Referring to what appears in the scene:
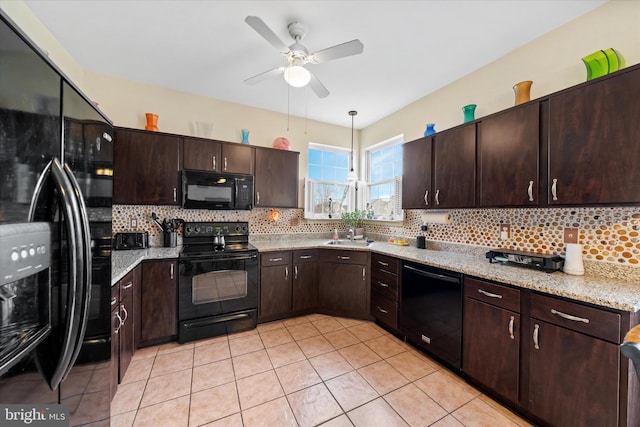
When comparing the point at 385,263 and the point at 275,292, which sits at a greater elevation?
the point at 385,263

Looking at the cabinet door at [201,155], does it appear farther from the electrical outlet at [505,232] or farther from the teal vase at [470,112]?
the electrical outlet at [505,232]

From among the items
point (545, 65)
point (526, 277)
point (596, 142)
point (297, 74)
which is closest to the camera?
point (596, 142)

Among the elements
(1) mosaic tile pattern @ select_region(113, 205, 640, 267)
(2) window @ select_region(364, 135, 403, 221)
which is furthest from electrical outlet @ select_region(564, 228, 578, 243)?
(2) window @ select_region(364, 135, 403, 221)

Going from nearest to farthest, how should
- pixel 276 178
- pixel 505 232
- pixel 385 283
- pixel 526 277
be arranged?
pixel 526 277, pixel 505 232, pixel 385 283, pixel 276 178

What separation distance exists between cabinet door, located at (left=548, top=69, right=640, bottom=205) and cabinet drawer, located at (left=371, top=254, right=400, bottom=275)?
1.35 metres

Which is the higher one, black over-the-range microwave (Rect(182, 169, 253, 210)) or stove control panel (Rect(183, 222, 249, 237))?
black over-the-range microwave (Rect(182, 169, 253, 210))

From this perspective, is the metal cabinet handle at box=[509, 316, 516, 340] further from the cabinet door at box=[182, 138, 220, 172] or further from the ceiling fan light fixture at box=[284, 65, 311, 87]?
the cabinet door at box=[182, 138, 220, 172]

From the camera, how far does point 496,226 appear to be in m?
2.34

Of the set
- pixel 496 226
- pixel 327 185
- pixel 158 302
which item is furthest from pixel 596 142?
pixel 158 302

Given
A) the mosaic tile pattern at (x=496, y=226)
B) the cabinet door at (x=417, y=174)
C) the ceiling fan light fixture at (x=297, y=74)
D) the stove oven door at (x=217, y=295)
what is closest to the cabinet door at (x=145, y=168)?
the mosaic tile pattern at (x=496, y=226)

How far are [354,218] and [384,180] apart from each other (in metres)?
0.75

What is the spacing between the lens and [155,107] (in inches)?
114

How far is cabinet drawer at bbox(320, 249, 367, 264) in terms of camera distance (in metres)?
2.95

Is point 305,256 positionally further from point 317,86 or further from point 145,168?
point 145,168
